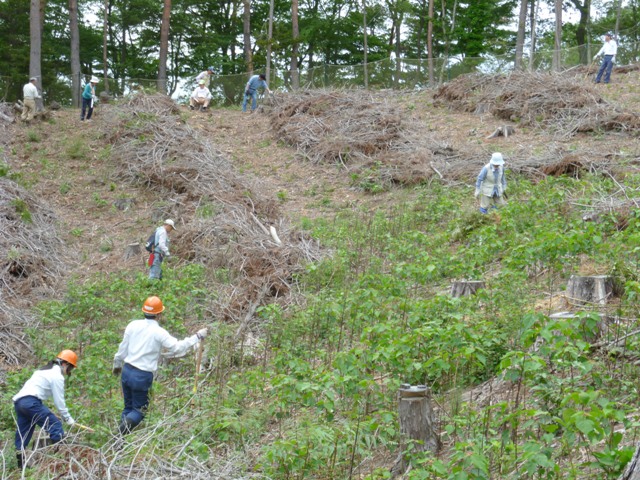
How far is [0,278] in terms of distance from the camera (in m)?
11.5

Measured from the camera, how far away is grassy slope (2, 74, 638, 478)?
14.6ft

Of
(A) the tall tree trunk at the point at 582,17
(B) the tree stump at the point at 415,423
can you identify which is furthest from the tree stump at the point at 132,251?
(A) the tall tree trunk at the point at 582,17

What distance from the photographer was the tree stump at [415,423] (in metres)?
4.82

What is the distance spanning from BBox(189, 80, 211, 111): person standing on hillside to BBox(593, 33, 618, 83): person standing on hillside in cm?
1223

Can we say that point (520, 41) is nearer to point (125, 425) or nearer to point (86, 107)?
point (86, 107)

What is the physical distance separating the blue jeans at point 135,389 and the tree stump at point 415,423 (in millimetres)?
2793

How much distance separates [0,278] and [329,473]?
8.68 meters

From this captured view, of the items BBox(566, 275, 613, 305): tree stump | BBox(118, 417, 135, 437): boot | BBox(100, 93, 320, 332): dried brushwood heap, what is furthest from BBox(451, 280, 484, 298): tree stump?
BBox(118, 417, 135, 437): boot

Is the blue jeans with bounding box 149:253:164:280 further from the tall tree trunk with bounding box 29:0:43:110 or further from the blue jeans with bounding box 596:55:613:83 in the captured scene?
the blue jeans with bounding box 596:55:613:83

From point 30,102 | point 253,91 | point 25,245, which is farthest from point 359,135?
point 30,102

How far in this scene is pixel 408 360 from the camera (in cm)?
542

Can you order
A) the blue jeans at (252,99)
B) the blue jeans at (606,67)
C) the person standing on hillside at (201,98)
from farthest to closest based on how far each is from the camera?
the blue jeans at (252,99) < the person standing on hillside at (201,98) < the blue jeans at (606,67)

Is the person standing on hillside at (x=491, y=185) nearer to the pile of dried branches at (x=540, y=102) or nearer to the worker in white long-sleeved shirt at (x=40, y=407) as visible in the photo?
the pile of dried branches at (x=540, y=102)

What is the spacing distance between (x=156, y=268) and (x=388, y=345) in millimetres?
6447
